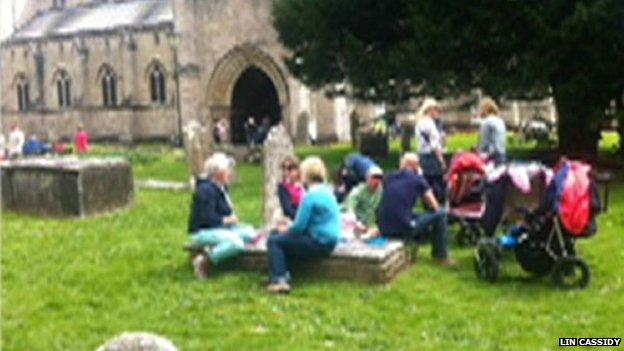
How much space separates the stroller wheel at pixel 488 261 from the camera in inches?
342

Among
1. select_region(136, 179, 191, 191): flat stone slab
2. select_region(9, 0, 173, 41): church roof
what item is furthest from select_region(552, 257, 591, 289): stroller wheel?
select_region(9, 0, 173, 41): church roof

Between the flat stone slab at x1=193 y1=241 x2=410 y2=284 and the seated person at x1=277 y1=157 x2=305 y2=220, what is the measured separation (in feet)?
2.81

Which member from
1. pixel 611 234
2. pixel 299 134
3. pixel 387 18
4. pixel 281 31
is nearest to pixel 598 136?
pixel 387 18

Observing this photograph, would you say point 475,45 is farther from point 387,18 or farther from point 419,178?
point 419,178

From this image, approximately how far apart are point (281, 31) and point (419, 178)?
44.7ft

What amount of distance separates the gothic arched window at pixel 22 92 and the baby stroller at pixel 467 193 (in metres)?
45.5

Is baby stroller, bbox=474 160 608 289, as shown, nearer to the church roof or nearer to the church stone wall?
the church stone wall

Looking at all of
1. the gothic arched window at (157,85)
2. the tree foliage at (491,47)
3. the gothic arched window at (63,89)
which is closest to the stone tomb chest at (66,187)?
the tree foliage at (491,47)

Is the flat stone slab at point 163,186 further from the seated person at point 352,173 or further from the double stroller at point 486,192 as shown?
the double stroller at point 486,192

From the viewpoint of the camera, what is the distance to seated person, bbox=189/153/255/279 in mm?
9156

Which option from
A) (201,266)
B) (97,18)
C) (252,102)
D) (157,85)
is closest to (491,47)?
(201,266)

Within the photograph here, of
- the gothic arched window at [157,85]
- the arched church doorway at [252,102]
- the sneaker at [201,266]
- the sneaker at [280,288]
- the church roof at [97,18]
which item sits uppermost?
the church roof at [97,18]

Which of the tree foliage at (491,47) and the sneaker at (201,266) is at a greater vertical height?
the tree foliage at (491,47)

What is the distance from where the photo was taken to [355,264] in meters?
8.70
